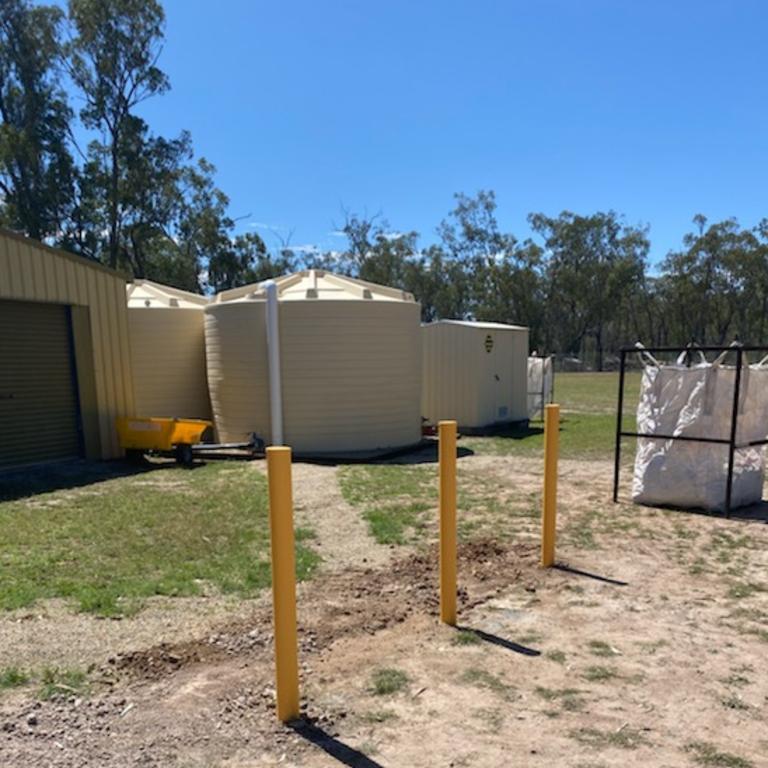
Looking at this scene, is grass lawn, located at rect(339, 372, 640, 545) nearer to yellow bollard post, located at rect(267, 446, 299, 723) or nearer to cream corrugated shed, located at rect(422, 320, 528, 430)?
cream corrugated shed, located at rect(422, 320, 528, 430)

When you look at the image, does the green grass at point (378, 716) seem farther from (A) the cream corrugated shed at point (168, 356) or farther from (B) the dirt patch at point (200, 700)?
(A) the cream corrugated shed at point (168, 356)

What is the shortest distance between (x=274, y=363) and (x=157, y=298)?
4.42 meters

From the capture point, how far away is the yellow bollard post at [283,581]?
2.73m

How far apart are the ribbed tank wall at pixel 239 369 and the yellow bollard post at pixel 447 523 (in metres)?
7.65

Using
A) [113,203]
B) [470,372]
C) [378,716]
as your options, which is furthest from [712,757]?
[113,203]

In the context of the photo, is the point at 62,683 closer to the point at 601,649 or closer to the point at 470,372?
the point at 601,649

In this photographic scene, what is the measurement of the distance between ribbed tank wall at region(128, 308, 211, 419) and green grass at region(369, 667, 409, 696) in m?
10.8

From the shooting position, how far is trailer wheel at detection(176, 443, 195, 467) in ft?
33.6

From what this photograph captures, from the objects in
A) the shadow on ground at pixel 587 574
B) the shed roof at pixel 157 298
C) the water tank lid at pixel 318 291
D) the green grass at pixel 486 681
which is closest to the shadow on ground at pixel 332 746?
the green grass at pixel 486 681

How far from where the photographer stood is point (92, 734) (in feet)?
8.76

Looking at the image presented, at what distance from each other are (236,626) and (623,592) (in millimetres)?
2699

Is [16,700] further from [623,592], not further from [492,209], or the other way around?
[492,209]

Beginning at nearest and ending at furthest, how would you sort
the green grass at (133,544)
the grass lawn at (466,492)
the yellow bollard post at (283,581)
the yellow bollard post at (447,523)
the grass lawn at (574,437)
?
the yellow bollard post at (283,581)
the yellow bollard post at (447,523)
the green grass at (133,544)
the grass lawn at (466,492)
the grass lawn at (574,437)

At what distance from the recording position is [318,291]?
1143 cm
